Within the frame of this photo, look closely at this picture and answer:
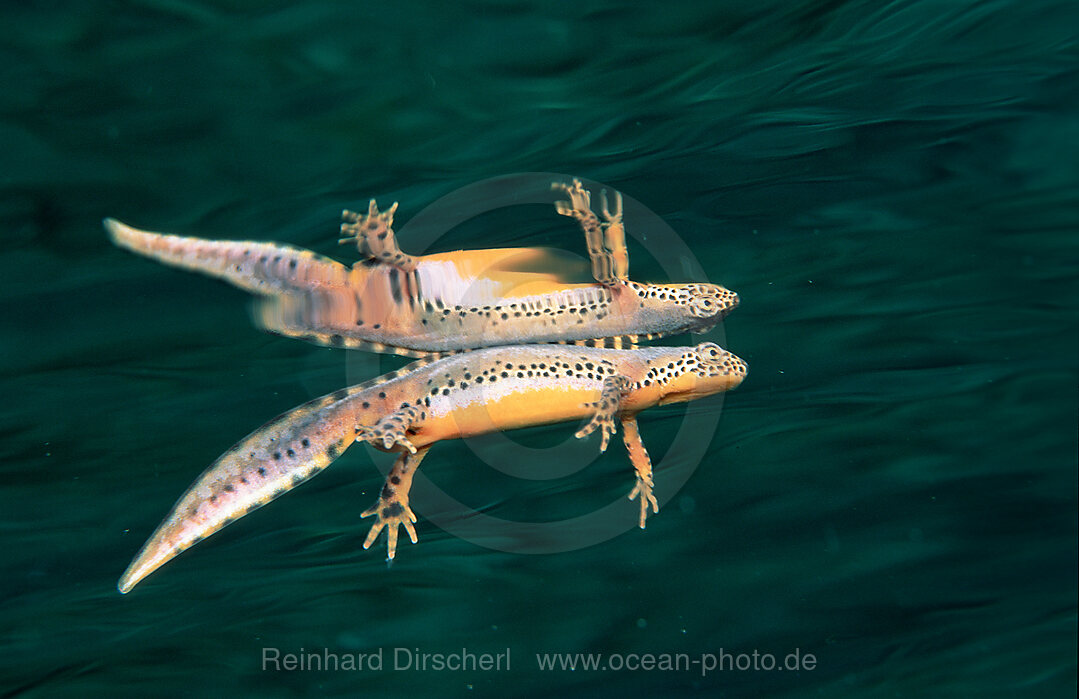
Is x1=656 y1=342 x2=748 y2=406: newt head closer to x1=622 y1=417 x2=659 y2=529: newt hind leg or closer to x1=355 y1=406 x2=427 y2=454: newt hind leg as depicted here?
x1=622 y1=417 x2=659 y2=529: newt hind leg

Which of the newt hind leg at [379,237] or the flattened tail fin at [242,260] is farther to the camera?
the newt hind leg at [379,237]

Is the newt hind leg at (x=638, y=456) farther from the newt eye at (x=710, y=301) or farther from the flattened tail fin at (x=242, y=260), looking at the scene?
the flattened tail fin at (x=242, y=260)

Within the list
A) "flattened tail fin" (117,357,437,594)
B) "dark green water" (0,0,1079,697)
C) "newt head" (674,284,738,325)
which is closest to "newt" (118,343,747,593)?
Answer: "flattened tail fin" (117,357,437,594)

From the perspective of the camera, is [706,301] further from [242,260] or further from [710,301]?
[242,260]

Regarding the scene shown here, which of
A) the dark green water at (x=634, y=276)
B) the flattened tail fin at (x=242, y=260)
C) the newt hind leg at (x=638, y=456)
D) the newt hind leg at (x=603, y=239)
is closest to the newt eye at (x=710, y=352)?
the newt hind leg at (x=638, y=456)

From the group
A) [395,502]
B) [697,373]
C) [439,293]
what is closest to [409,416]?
[395,502]

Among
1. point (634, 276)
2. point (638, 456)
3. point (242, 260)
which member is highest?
point (242, 260)
